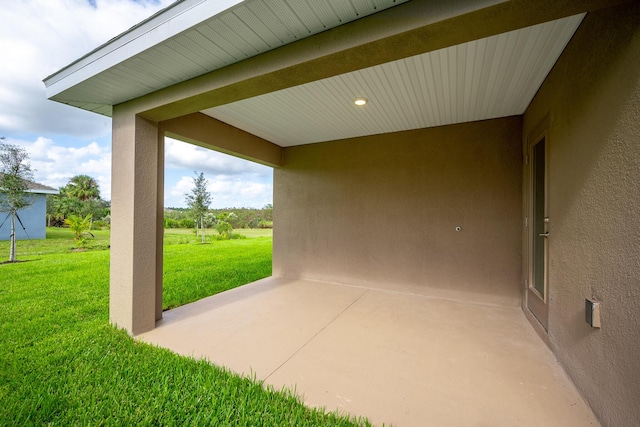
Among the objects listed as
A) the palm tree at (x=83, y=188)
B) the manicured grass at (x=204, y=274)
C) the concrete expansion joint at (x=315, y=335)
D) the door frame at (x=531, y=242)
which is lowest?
the manicured grass at (x=204, y=274)

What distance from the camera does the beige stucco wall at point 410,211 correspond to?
3996 millimetres

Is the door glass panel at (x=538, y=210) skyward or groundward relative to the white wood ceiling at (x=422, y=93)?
groundward

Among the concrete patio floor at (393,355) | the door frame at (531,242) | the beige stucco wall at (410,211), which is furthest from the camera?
the beige stucco wall at (410,211)

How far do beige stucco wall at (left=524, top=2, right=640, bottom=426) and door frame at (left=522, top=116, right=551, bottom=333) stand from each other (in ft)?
1.10

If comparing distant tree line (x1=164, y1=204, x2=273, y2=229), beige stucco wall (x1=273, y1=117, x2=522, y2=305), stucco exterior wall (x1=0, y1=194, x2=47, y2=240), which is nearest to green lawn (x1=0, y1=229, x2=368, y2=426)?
beige stucco wall (x1=273, y1=117, x2=522, y2=305)

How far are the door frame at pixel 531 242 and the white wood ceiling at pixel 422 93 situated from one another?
0.58 m

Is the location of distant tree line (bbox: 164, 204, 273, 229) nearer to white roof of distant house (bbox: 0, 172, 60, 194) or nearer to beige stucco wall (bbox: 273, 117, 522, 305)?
white roof of distant house (bbox: 0, 172, 60, 194)

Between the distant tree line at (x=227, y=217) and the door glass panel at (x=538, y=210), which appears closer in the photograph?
the door glass panel at (x=538, y=210)

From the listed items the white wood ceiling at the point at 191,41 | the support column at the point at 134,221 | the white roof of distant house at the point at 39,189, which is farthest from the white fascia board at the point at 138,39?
the white roof of distant house at the point at 39,189

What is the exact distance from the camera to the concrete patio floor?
1809mm

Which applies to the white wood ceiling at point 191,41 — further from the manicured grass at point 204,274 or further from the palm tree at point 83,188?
the palm tree at point 83,188

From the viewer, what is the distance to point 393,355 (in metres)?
2.52

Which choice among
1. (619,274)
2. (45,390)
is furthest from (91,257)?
(619,274)

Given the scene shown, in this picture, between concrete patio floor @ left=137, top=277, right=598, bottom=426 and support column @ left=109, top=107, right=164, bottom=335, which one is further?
support column @ left=109, top=107, right=164, bottom=335
